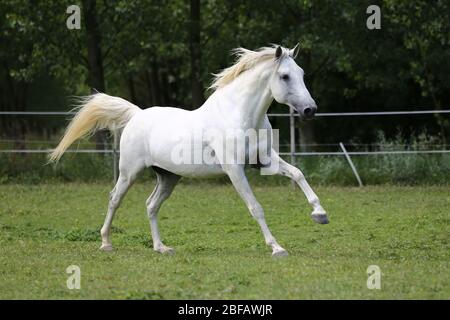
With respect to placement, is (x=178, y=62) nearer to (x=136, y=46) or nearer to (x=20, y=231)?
(x=136, y=46)

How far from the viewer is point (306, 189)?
8344 millimetres

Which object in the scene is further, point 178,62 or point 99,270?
point 178,62

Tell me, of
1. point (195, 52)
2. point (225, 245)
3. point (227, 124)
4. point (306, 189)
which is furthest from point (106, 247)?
point (195, 52)

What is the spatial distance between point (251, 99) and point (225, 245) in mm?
2215

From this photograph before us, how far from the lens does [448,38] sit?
19.2m

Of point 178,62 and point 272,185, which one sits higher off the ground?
point 178,62

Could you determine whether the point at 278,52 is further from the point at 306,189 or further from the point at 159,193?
the point at 159,193

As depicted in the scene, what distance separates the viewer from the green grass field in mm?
6645

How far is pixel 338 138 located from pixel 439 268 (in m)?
18.6

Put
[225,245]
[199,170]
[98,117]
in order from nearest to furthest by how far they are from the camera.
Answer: [199,170] → [225,245] → [98,117]

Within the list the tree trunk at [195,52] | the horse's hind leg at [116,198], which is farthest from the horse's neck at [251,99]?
the tree trunk at [195,52]
